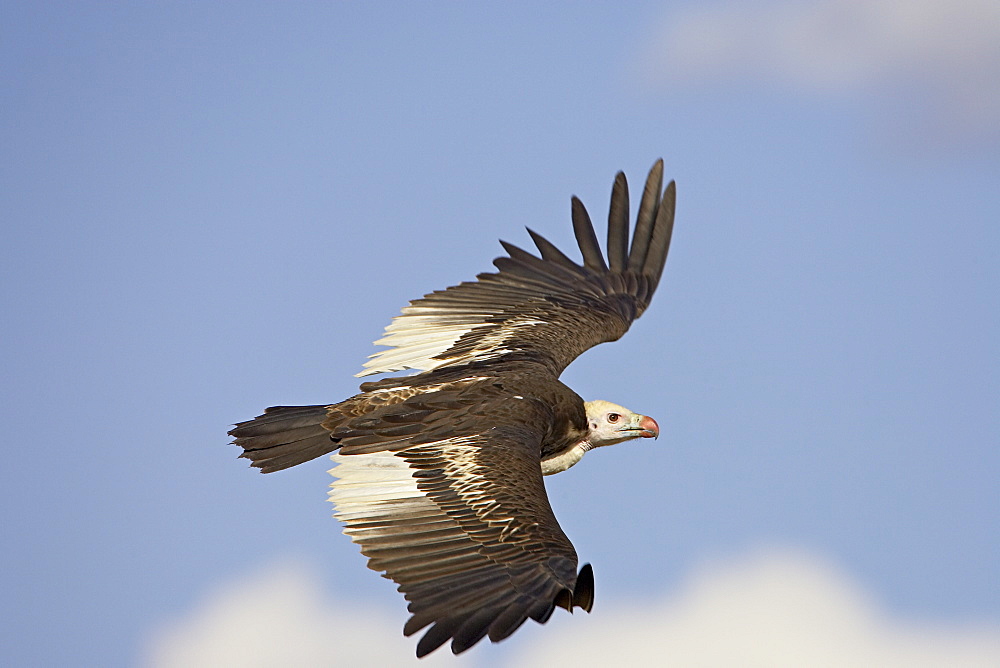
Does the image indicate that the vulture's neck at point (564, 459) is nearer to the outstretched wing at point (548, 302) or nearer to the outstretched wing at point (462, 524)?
the outstretched wing at point (548, 302)

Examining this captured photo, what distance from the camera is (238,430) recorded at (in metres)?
11.1

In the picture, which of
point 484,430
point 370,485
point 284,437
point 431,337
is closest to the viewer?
point 370,485

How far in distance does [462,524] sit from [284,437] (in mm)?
2271

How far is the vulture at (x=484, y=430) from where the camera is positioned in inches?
345

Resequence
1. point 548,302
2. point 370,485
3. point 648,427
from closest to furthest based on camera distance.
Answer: point 370,485 → point 648,427 → point 548,302

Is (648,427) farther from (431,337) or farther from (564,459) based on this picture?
(431,337)

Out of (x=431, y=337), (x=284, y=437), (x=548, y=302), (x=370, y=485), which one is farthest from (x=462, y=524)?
(x=548, y=302)

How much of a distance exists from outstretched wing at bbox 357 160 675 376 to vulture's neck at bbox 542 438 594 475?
0.83 m

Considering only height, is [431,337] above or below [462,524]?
above

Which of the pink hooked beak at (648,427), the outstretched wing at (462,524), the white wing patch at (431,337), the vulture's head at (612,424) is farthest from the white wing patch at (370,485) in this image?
the pink hooked beak at (648,427)

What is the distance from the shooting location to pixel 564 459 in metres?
11.8

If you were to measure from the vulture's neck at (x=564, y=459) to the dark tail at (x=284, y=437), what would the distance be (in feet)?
7.18

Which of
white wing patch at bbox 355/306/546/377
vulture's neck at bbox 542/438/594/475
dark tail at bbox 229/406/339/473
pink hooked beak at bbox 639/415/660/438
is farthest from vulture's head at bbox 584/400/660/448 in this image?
dark tail at bbox 229/406/339/473

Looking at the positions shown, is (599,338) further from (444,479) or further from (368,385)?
(444,479)
